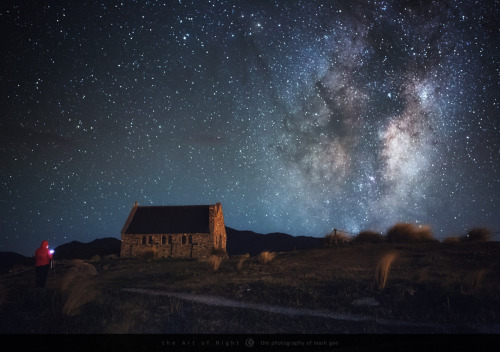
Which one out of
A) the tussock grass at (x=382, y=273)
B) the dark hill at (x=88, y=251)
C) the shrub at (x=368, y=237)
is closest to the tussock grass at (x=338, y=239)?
the shrub at (x=368, y=237)

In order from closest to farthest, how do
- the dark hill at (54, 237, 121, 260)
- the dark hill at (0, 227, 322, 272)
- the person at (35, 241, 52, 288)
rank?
the person at (35, 241, 52, 288), the dark hill at (54, 237, 121, 260), the dark hill at (0, 227, 322, 272)

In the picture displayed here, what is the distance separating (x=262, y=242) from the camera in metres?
95.7

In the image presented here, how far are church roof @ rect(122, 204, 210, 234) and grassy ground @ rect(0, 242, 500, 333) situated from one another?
18003mm

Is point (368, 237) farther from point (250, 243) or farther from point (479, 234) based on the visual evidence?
point (250, 243)

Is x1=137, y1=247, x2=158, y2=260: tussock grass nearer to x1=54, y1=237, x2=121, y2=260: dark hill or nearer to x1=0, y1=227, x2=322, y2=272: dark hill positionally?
x1=54, y1=237, x2=121, y2=260: dark hill

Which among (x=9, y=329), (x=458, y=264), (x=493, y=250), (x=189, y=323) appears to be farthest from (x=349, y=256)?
(x=9, y=329)

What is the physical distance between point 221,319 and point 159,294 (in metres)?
4.28

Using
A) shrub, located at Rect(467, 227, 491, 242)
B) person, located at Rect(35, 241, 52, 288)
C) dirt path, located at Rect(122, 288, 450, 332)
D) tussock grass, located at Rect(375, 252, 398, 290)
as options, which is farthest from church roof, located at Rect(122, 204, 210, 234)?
tussock grass, located at Rect(375, 252, 398, 290)

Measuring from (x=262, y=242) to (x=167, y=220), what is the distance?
207 ft

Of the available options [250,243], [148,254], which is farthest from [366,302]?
[250,243]

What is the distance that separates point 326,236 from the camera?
84.9 ft

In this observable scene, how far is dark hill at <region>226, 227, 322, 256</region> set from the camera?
87.2 meters

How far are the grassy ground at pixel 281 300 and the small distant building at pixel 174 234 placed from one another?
1685 centimetres

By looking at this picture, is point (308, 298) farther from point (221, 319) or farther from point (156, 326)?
point (156, 326)
